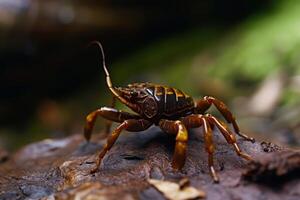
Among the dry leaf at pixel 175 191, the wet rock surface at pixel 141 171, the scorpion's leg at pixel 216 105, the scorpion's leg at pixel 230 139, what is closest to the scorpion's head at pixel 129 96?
the wet rock surface at pixel 141 171

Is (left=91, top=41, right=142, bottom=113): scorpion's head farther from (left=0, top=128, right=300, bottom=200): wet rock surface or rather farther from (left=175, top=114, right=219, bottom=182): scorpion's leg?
(left=175, top=114, right=219, bottom=182): scorpion's leg

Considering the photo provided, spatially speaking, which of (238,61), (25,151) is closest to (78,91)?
(238,61)

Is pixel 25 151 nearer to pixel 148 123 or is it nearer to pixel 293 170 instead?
pixel 148 123

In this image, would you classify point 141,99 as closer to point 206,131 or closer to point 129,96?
point 129,96

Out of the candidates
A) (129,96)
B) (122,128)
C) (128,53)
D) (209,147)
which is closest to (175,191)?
(209,147)

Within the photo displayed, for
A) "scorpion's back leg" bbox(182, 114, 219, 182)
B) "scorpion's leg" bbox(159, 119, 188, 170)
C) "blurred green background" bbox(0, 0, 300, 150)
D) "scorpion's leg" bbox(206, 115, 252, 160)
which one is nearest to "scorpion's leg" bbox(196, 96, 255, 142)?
→ "scorpion's back leg" bbox(182, 114, 219, 182)
